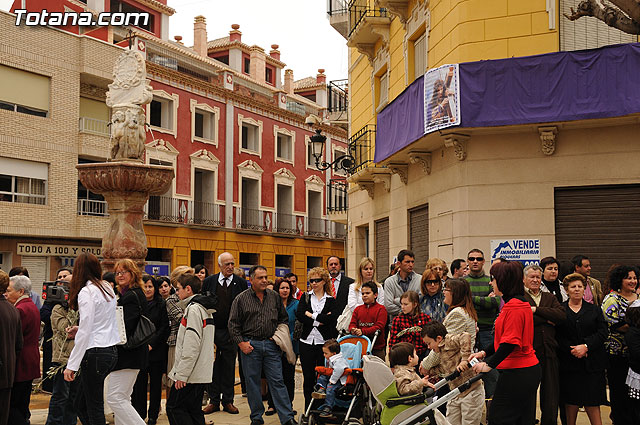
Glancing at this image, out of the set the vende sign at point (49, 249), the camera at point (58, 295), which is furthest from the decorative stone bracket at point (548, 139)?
the vende sign at point (49, 249)

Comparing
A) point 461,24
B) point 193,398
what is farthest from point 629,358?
point 461,24

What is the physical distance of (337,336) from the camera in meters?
9.28

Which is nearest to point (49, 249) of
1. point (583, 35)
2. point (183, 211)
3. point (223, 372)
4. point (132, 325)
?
point (183, 211)

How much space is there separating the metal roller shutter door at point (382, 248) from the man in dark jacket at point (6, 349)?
1349 cm

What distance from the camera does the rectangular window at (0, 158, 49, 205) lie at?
26.0m

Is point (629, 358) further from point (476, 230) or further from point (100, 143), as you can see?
point (100, 143)

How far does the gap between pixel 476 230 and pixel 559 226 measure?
5.06ft

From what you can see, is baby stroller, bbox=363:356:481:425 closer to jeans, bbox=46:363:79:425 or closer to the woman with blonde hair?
the woman with blonde hair

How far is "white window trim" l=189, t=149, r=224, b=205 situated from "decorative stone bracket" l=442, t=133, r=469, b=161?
21.0 meters

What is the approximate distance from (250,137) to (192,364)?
103ft

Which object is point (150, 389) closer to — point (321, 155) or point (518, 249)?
point (518, 249)

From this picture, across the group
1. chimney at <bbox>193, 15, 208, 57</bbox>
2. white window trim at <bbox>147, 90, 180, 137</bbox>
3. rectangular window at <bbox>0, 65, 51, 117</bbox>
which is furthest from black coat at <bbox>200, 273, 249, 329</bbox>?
chimney at <bbox>193, 15, 208, 57</bbox>

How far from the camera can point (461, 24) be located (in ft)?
45.2

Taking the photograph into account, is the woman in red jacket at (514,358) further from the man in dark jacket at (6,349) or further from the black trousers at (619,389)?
the man in dark jacket at (6,349)
